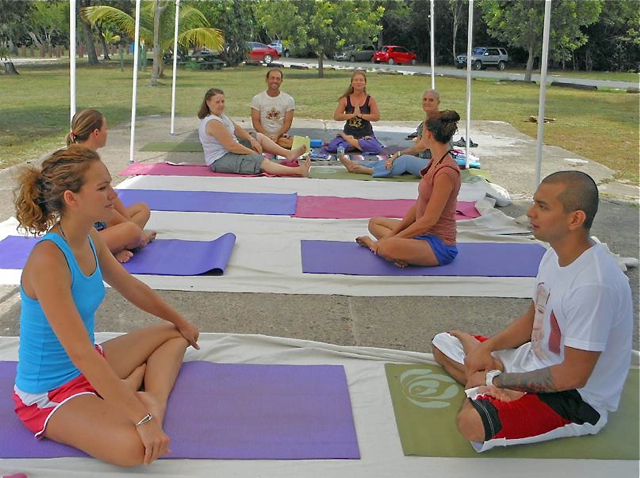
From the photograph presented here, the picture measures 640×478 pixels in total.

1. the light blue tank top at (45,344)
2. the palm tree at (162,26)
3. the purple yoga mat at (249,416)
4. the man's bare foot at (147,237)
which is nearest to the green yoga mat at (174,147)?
the man's bare foot at (147,237)

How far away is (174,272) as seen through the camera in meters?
4.52

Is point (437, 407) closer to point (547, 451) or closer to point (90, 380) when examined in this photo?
point (547, 451)

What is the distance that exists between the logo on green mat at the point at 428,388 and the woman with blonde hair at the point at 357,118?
601cm

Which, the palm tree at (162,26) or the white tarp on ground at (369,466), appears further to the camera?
the palm tree at (162,26)

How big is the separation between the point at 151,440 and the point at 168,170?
5.85m

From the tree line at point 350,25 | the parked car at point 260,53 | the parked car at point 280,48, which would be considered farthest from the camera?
the parked car at point 280,48

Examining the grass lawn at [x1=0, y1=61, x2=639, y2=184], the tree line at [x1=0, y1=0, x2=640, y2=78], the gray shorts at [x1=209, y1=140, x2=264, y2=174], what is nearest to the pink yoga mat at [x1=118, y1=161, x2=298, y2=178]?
the gray shorts at [x1=209, y1=140, x2=264, y2=174]

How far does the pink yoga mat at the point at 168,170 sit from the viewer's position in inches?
301

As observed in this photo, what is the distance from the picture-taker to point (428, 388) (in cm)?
311

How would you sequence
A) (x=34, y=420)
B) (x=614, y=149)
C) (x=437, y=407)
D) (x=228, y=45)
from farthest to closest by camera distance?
(x=228, y=45)
(x=614, y=149)
(x=437, y=407)
(x=34, y=420)

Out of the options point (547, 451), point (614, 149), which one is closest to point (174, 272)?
point (547, 451)

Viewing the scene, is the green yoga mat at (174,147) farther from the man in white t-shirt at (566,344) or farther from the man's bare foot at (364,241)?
the man in white t-shirt at (566,344)

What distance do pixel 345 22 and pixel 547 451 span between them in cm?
2680

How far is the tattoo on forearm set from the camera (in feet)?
8.18
